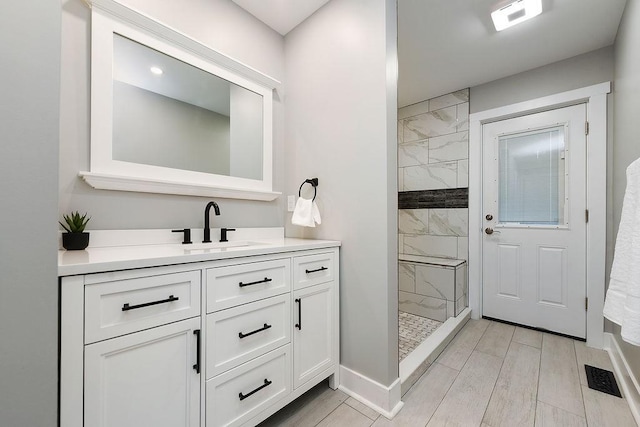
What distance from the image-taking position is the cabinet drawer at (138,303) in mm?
779

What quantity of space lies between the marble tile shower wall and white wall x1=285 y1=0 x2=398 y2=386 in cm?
176

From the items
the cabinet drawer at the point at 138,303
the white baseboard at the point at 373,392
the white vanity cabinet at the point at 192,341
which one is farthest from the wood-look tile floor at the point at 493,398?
the cabinet drawer at the point at 138,303

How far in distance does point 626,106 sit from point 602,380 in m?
1.76

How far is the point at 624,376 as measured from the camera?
5.34 ft

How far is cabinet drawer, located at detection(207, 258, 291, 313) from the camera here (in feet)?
3.43

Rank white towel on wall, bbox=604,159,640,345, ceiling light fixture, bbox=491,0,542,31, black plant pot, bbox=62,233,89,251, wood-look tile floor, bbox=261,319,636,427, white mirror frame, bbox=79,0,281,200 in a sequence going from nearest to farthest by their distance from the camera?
white towel on wall, bbox=604,159,640,345 < black plant pot, bbox=62,233,89,251 < white mirror frame, bbox=79,0,281,200 < wood-look tile floor, bbox=261,319,636,427 < ceiling light fixture, bbox=491,0,542,31

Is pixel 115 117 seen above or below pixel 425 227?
above

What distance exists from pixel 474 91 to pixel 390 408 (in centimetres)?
302

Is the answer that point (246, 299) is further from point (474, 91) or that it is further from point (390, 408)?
point (474, 91)

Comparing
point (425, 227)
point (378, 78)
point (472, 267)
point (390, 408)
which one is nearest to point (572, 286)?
point (472, 267)

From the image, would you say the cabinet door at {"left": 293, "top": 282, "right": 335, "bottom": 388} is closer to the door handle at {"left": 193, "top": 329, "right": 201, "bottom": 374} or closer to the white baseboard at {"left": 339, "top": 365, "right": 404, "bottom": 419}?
the white baseboard at {"left": 339, "top": 365, "right": 404, "bottom": 419}

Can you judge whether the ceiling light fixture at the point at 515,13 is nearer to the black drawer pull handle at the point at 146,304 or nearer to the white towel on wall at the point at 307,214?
the white towel on wall at the point at 307,214

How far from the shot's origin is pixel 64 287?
2.37ft

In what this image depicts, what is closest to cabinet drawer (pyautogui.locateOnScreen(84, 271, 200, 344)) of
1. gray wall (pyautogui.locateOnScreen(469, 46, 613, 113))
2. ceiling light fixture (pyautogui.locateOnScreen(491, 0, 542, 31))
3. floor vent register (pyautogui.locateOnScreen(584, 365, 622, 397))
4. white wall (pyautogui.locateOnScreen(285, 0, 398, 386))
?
white wall (pyautogui.locateOnScreen(285, 0, 398, 386))
